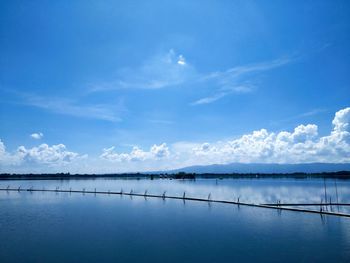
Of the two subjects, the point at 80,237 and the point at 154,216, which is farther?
the point at 154,216

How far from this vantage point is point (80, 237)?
29.7m

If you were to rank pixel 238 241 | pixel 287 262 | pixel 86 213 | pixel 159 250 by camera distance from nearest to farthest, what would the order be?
pixel 287 262, pixel 159 250, pixel 238 241, pixel 86 213

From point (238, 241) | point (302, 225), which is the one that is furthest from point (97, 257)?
point (302, 225)

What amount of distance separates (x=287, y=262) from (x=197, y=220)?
62.0ft

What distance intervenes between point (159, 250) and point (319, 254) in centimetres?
1356

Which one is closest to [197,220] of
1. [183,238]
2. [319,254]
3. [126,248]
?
[183,238]

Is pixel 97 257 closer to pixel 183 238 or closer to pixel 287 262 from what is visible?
pixel 183 238

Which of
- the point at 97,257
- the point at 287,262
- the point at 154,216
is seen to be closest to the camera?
the point at 287,262

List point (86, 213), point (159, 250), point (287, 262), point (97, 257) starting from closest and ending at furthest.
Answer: point (287, 262) < point (97, 257) < point (159, 250) < point (86, 213)

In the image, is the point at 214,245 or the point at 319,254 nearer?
the point at 319,254

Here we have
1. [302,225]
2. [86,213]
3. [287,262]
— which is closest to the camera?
[287,262]

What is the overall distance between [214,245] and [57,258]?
1383 centimetres

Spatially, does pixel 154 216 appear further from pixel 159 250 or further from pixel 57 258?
pixel 57 258

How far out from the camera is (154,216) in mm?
43344
